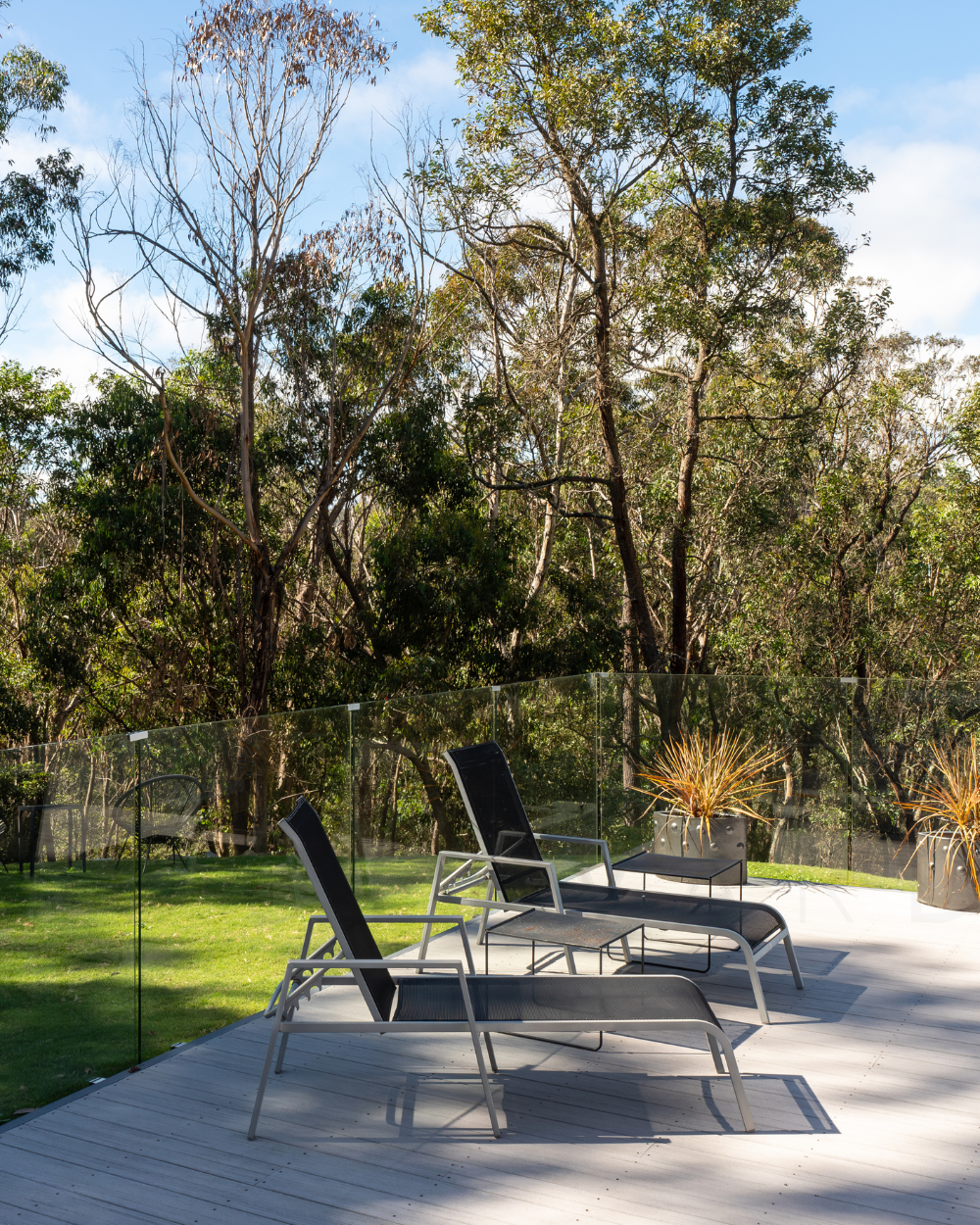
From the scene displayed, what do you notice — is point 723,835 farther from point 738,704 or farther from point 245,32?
point 245,32

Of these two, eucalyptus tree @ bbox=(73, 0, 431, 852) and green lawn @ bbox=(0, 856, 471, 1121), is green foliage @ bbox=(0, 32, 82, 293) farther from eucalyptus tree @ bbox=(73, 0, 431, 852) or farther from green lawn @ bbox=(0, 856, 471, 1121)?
green lawn @ bbox=(0, 856, 471, 1121)

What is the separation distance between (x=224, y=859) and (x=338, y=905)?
1.27m

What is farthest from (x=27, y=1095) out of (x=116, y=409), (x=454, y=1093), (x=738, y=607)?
(x=738, y=607)

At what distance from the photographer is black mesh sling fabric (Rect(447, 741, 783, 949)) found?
4.84 m

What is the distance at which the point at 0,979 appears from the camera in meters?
3.60

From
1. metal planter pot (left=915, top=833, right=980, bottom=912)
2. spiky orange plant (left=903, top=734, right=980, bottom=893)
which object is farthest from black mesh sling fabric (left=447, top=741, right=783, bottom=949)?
spiky orange plant (left=903, top=734, right=980, bottom=893)

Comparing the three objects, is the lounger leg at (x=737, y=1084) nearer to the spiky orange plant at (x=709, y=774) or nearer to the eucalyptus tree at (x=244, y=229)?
the spiky orange plant at (x=709, y=774)

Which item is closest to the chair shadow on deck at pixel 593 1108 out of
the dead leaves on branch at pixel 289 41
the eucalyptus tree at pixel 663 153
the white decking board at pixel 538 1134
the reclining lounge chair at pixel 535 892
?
the white decking board at pixel 538 1134

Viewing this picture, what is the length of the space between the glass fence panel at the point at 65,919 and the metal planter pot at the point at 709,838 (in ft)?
13.4

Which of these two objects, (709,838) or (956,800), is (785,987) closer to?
(709,838)

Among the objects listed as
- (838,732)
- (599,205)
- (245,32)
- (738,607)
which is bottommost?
(838,732)

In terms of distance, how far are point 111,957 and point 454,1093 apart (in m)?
1.38

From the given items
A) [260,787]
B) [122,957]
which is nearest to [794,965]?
[260,787]

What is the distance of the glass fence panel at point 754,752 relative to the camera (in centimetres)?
760
